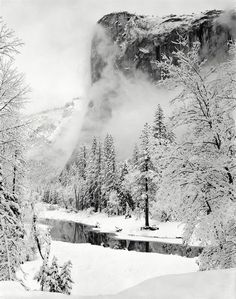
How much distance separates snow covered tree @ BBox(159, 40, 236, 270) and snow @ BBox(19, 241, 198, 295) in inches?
322

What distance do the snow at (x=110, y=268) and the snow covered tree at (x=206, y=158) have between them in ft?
26.9

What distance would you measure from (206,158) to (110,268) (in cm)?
1294

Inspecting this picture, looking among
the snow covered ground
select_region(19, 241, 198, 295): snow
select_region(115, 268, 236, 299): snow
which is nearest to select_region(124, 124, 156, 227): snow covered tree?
the snow covered ground

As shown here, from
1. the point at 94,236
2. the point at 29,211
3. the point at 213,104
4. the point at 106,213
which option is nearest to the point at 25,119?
the point at 213,104

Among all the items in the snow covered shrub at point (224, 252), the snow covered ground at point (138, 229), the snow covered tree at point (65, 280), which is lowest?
the snow covered ground at point (138, 229)

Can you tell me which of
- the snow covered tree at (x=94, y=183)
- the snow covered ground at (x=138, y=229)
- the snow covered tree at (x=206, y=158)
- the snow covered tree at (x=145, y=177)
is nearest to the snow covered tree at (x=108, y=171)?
the snow covered tree at (x=94, y=183)

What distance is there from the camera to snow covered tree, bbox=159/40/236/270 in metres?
10.4

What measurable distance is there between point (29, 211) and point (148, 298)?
21.6 metres

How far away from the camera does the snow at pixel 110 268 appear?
60.8ft

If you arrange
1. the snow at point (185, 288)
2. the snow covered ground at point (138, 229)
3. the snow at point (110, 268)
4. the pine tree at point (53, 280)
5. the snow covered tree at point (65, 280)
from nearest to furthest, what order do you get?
the snow at point (185, 288), the pine tree at point (53, 280), the snow covered tree at point (65, 280), the snow at point (110, 268), the snow covered ground at point (138, 229)

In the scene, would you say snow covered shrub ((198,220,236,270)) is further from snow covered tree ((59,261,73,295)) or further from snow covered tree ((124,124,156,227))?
snow covered tree ((124,124,156,227))

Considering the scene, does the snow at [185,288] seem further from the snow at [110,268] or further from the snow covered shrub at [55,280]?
the snow at [110,268]

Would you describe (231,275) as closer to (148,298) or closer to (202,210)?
(148,298)

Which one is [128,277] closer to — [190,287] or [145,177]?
[190,287]
